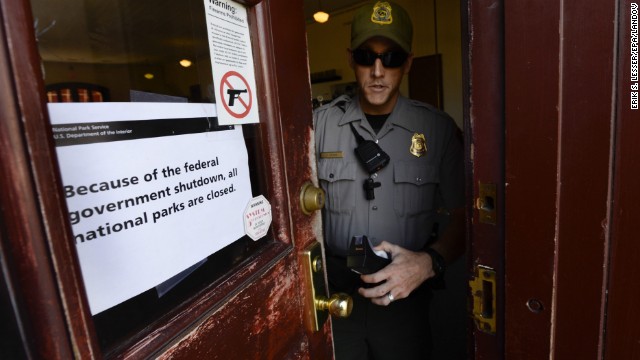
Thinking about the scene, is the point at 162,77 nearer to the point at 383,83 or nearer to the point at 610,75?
the point at 610,75

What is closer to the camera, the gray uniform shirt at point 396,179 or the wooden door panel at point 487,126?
Result: the wooden door panel at point 487,126

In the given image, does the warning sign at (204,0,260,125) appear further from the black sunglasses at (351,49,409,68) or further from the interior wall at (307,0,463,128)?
the interior wall at (307,0,463,128)

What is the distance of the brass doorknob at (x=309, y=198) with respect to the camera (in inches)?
30.6

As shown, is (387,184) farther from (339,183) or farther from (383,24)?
(383,24)

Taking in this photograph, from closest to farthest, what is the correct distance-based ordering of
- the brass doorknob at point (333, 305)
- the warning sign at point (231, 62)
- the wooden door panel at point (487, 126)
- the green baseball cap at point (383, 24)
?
the warning sign at point (231, 62)
the wooden door panel at point (487, 126)
the brass doorknob at point (333, 305)
the green baseball cap at point (383, 24)

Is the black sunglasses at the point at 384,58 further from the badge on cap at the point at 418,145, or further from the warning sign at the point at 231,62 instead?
the warning sign at the point at 231,62

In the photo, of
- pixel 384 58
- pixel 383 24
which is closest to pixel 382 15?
pixel 383 24

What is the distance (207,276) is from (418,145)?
1163 mm

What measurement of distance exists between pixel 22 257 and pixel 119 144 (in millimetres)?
159

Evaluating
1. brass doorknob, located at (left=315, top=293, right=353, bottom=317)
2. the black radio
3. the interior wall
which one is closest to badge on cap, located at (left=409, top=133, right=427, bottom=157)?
the black radio

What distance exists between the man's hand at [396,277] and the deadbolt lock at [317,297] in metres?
0.29

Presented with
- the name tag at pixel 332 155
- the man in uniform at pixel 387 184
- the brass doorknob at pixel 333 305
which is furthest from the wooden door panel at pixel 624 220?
the name tag at pixel 332 155

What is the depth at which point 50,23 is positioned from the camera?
1.35ft

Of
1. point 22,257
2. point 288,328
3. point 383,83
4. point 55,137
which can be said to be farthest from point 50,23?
point 383,83
